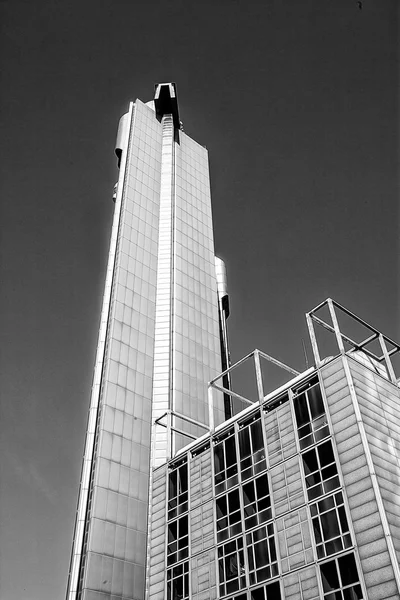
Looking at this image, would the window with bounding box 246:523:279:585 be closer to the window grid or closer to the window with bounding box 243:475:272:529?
the window with bounding box 243:475:272:529

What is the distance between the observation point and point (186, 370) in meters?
73.8

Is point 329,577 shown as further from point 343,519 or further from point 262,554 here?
point 262,554

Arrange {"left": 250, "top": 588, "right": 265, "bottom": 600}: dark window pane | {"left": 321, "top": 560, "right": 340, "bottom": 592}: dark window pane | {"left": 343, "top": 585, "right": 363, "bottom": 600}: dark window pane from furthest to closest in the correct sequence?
{"left": 250, "top": 588, "right": 265, "bottom": 600}: dark window pane, {"left": 321, "top": 560, "right": 340, "bottom": 592}: dark window pane, {"left": 343, "top": 585, "right": 363, "bottom": 600}: dark window pane

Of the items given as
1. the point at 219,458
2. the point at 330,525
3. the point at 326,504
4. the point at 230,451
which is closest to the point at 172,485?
the point at 219,458

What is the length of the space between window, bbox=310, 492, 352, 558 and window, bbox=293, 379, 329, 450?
465 centimetres

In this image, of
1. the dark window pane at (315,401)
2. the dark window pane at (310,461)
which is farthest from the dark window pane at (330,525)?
the dark window pane at (315,401)

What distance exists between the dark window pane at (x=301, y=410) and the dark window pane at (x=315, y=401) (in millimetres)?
537

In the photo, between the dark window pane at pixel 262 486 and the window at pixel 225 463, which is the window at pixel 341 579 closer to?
the dark window pane at pixel 262 486

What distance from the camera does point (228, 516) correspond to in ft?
149

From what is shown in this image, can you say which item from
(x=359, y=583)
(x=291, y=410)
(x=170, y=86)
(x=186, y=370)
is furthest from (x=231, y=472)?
(x=170, y=86)

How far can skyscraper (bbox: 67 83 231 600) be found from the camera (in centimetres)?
5395

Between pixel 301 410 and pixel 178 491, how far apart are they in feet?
51.5

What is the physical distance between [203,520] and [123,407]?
19903 mm

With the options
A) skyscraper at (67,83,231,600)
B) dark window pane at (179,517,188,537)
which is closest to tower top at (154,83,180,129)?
skyscraper at (67,83,231,600)
